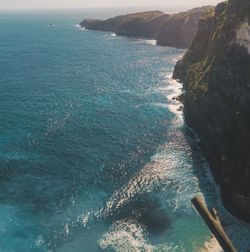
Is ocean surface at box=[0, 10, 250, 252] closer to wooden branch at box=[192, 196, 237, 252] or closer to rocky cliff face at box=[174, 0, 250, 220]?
rocky cliff face at box=[174, 0, 250, 220]

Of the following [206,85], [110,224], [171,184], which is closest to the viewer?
[110,224]

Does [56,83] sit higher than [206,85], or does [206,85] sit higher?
[206,85]

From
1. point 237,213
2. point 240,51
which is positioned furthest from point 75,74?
point 237,213

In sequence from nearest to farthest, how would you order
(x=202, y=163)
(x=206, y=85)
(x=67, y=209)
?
(x=67, y=209) < (x=202, y=163) < (x=206, y=85)

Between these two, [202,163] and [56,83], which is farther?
[56,83]

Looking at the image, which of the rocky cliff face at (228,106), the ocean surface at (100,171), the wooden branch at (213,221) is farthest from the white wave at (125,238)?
the wooden branch at (213,221)

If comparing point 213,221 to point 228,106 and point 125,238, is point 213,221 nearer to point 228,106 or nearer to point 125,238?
point 125,238

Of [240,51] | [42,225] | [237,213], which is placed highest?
[240,51]

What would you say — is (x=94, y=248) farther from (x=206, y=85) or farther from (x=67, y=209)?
(x=206, y=85)
